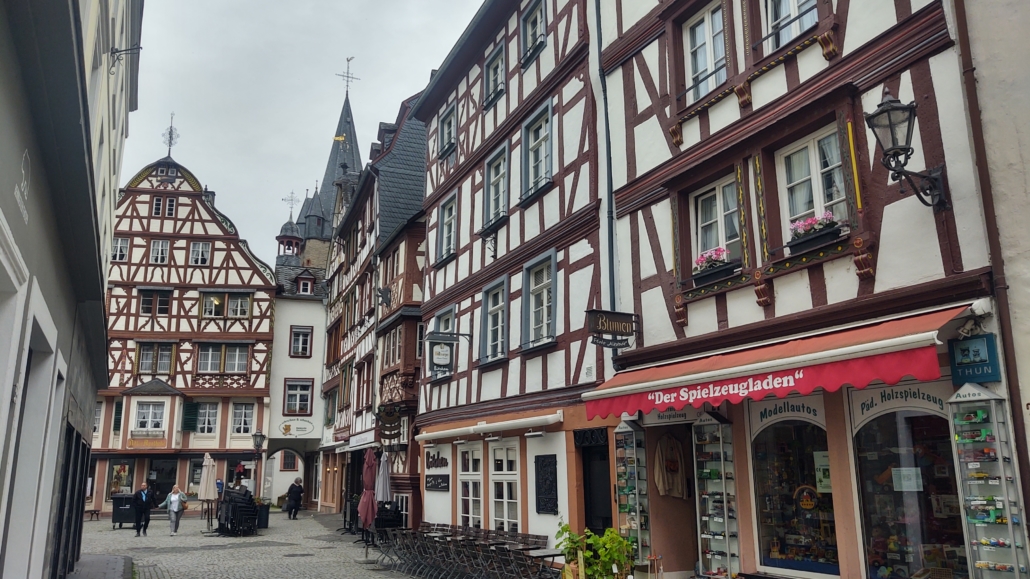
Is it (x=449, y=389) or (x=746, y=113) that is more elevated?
(x=746, y=113)

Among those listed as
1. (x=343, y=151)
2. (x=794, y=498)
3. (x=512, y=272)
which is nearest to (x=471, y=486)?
(x=512, y=272)

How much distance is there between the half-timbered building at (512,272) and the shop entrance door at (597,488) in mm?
152

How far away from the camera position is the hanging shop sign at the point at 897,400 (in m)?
7.14

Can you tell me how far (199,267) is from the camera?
39.7 metres

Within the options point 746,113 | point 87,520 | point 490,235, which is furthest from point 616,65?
point 87,520

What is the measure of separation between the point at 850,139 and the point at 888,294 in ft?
5.13

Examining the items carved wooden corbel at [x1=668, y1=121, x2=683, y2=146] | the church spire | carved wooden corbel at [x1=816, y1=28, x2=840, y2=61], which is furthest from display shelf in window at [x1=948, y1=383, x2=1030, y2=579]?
the church spire

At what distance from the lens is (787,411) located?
8.81m

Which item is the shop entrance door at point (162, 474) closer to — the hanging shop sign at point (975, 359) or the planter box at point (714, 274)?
the planter box at point (714, 274)

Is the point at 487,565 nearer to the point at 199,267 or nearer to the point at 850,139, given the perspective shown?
the point at 850,139

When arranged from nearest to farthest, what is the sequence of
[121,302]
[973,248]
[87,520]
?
[973,248] → [87,520] → [121,302]

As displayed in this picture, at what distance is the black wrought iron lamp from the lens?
6.76 m

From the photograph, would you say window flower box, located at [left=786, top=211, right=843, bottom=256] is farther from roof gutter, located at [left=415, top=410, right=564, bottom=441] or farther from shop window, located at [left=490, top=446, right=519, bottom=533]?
shop window, located at [left=490, top=446, right=519, bottom=533]

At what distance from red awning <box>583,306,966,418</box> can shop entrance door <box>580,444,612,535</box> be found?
1.95m
